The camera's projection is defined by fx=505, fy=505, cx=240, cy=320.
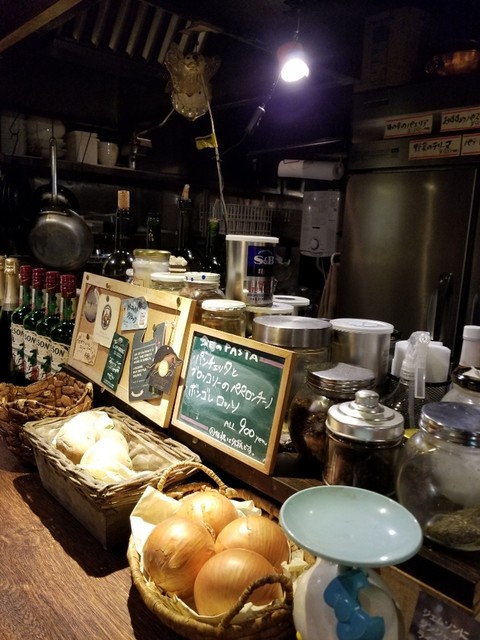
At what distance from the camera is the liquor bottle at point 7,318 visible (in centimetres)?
187

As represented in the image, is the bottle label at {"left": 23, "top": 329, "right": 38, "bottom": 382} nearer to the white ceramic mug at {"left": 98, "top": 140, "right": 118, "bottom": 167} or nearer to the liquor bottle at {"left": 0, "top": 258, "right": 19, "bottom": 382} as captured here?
the liquor bottle at {"left": 0, "top": 258, "right": 19, "bottom": 382}

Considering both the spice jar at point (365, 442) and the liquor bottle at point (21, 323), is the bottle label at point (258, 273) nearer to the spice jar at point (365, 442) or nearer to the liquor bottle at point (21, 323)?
the spice jar at point (365, 442)

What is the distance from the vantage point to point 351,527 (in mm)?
587

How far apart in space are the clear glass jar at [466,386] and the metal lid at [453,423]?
3.5 inches

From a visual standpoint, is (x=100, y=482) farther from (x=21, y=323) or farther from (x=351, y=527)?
(x=21, y=323)

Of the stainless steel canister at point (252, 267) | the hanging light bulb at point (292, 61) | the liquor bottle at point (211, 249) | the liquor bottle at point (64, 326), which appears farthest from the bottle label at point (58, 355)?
the hanging light bulb at point (292, 61)

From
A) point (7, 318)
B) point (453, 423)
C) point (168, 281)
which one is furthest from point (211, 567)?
point (7, 318)

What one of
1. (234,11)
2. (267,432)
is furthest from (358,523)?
(234,11)

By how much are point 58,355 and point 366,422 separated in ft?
3.82

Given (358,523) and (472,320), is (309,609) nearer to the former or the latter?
(358,523)

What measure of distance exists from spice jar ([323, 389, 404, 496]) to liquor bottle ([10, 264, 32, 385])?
1283mm

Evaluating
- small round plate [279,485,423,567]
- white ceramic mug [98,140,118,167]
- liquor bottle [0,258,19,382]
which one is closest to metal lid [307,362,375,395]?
small round plate [279,485,423,567]

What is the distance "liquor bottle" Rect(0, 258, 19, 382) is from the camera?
6.14 feet

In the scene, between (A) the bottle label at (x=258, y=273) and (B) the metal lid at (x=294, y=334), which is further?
(A) the bottle label at (x=258, y=273)
